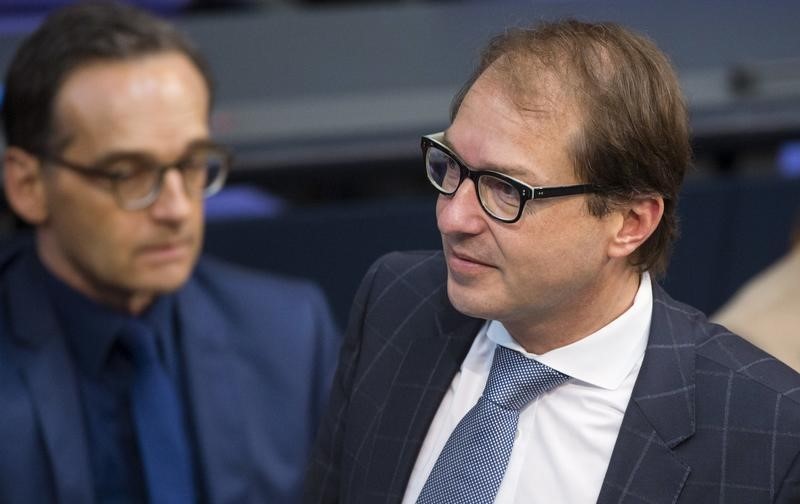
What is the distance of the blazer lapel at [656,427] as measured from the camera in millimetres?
1281

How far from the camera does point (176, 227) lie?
210 centimetres

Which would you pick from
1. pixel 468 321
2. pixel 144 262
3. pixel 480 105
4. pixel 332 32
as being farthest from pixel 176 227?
pixel 332 32

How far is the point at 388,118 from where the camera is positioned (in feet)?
10.4

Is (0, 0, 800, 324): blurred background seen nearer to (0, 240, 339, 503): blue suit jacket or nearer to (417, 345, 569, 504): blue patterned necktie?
(0, 240, 339, 503): blue suit jacket

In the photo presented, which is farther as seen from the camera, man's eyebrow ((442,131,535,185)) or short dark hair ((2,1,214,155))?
short dark hair ((2,1,214,155))

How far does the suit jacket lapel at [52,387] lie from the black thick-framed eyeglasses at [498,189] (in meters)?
1.01

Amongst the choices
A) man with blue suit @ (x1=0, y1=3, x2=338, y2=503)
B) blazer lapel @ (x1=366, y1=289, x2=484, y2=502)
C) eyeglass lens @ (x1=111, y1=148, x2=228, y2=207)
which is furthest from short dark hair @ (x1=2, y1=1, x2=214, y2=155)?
blazer lapel @ (x1=366, y1=289, x2=484, y2=502)

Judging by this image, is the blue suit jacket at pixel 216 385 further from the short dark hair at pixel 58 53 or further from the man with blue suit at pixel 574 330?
the man with blue suit at pixel 574 330

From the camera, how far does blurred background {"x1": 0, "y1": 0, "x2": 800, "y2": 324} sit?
116 inches

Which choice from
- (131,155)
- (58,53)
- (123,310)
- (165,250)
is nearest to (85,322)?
(123,310)

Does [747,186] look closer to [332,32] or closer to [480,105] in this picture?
[332,32]

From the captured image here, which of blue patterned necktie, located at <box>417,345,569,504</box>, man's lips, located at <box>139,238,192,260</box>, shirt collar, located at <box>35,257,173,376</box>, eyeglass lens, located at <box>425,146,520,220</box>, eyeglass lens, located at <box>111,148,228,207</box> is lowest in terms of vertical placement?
shirt collar, located at <box>35,257,173,376</box>

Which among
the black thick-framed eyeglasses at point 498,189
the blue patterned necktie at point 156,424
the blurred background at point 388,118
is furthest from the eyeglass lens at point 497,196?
the blurred background at point 388,118

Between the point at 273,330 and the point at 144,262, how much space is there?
303 millimetres
